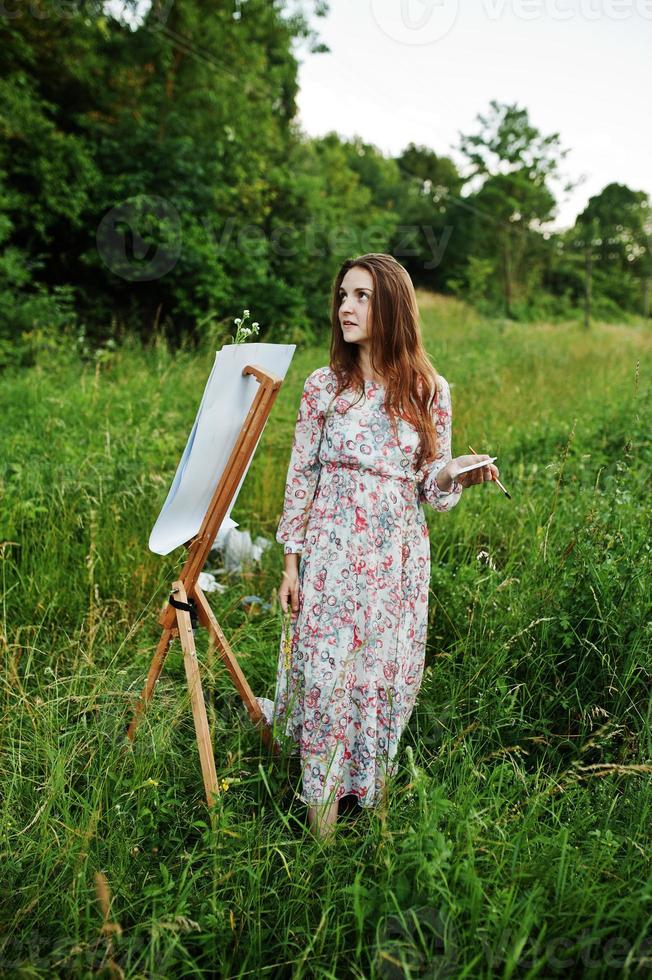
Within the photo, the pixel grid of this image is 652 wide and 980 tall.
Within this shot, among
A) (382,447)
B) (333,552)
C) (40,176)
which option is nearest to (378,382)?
(382,447)

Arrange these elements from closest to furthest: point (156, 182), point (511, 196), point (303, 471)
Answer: point (303, 471)
point (156, 182)
point (511, 196)

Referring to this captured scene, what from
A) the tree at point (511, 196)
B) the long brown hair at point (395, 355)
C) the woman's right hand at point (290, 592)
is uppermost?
the tree at point (511, 196)

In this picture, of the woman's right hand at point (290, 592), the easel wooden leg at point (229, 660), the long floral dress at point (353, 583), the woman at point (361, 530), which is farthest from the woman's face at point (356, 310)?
the easel wooden leg at point (229, 660)

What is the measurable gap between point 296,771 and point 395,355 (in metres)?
1.31

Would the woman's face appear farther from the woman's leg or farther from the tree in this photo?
the tree

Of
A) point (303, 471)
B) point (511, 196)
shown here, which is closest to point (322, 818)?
point (303, 471)

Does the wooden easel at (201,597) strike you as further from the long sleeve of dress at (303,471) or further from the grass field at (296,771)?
the long sleeve of dress at (303,471)

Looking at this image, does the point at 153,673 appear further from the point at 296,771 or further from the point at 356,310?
the point at 356,310

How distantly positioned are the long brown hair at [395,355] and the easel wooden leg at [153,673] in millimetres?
849

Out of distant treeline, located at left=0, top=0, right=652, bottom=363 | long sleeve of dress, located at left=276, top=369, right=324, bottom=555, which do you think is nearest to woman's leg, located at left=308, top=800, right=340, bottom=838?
long sleeve of dress, located at left=276, top=369, right=324, bottom=555

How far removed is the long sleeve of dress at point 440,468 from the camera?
6.28 feet

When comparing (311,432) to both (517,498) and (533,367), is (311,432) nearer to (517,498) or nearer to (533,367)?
(517,498)

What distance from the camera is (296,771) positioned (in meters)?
2.08

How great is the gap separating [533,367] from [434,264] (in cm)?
1869
